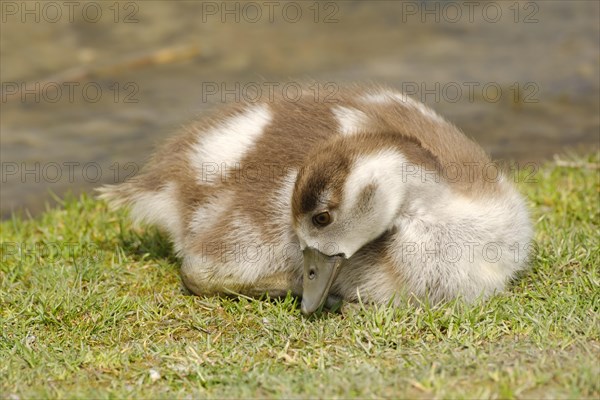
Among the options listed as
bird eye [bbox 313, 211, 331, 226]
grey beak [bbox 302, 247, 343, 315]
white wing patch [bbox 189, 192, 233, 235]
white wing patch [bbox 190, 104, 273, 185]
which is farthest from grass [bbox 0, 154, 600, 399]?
white wing patch [bbox 190, 104, 273, 185]

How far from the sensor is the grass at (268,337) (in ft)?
11.5

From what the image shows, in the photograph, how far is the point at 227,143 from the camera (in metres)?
4.59

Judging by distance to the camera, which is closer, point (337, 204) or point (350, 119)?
point (337, 204)

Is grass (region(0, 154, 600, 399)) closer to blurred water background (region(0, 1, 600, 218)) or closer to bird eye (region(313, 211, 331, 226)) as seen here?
bird eye (region(313, 211, 331, 226))

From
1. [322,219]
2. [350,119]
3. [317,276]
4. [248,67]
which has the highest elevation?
[350,119]

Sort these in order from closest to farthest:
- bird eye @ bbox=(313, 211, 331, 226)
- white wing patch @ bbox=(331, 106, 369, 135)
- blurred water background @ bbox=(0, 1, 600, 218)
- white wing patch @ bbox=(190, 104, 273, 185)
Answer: bird eye @ bbox=(313, 211, 331, 226) → white wing patch @ bbox=(331, 106, 369, 135) → white wing patch @ bbox=(190, 104, 273, 185) → blurred water background @ bbox=(0, 1, 600, 218)

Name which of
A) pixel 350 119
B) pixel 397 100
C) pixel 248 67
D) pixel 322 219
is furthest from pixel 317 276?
pixel 248 67

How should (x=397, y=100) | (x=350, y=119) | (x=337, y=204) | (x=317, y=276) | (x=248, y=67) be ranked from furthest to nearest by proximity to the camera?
(x=248, y=67) < (x=397, y=100) < (x=350, y=119) < (x=317, y=276) < (x=337, y=204)

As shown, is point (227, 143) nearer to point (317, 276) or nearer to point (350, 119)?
point (350, 119)

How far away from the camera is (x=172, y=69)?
9.38 metres

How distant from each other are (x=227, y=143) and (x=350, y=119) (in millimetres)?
618

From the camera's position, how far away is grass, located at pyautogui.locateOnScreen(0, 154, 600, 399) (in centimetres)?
349

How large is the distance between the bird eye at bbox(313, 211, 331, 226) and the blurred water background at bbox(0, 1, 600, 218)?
2.41 meters

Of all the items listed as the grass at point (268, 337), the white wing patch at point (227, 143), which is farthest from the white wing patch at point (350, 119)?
the grass at point (268, 337)
